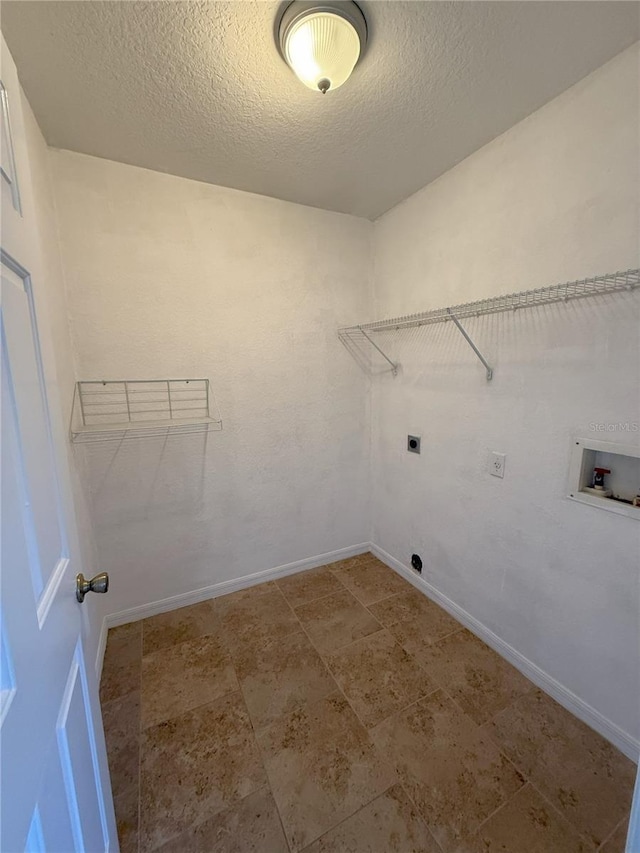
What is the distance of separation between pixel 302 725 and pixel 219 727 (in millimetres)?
342

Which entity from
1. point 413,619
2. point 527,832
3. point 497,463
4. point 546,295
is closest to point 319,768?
point 527,832

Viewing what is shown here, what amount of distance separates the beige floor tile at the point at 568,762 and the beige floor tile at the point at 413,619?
452 millimetres

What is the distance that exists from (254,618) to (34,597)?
1.68m

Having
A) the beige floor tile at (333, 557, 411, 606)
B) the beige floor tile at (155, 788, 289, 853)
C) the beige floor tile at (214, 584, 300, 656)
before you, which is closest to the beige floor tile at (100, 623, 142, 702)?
the beige floor tile at (214, 584, 300, 656)

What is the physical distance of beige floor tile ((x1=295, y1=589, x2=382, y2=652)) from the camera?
73.5 inches

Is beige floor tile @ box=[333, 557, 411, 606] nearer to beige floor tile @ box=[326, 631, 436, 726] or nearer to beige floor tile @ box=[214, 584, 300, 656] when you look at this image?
beige floor tile @ box=[326, 631, 436, 726]

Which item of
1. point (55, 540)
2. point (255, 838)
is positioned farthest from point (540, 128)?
point (255, 838)

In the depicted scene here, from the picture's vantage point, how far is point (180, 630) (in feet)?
6.40

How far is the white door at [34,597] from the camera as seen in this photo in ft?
1.59

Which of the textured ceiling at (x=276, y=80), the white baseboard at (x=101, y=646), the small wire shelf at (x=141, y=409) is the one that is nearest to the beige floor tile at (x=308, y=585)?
the white baseboard at (x=101, y=646)

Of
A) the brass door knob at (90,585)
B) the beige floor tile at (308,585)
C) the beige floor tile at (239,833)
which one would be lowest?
the beige floor tile at (308,585)

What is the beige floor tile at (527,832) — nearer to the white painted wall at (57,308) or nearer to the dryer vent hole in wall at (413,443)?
the white painted wall at (57,308)

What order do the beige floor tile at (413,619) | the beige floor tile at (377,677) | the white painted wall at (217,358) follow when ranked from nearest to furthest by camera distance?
the beige floor tile at (377,677)
the white painted wall at (217,358)
the beige floor tile at (413,619)

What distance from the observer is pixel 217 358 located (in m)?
2.03
